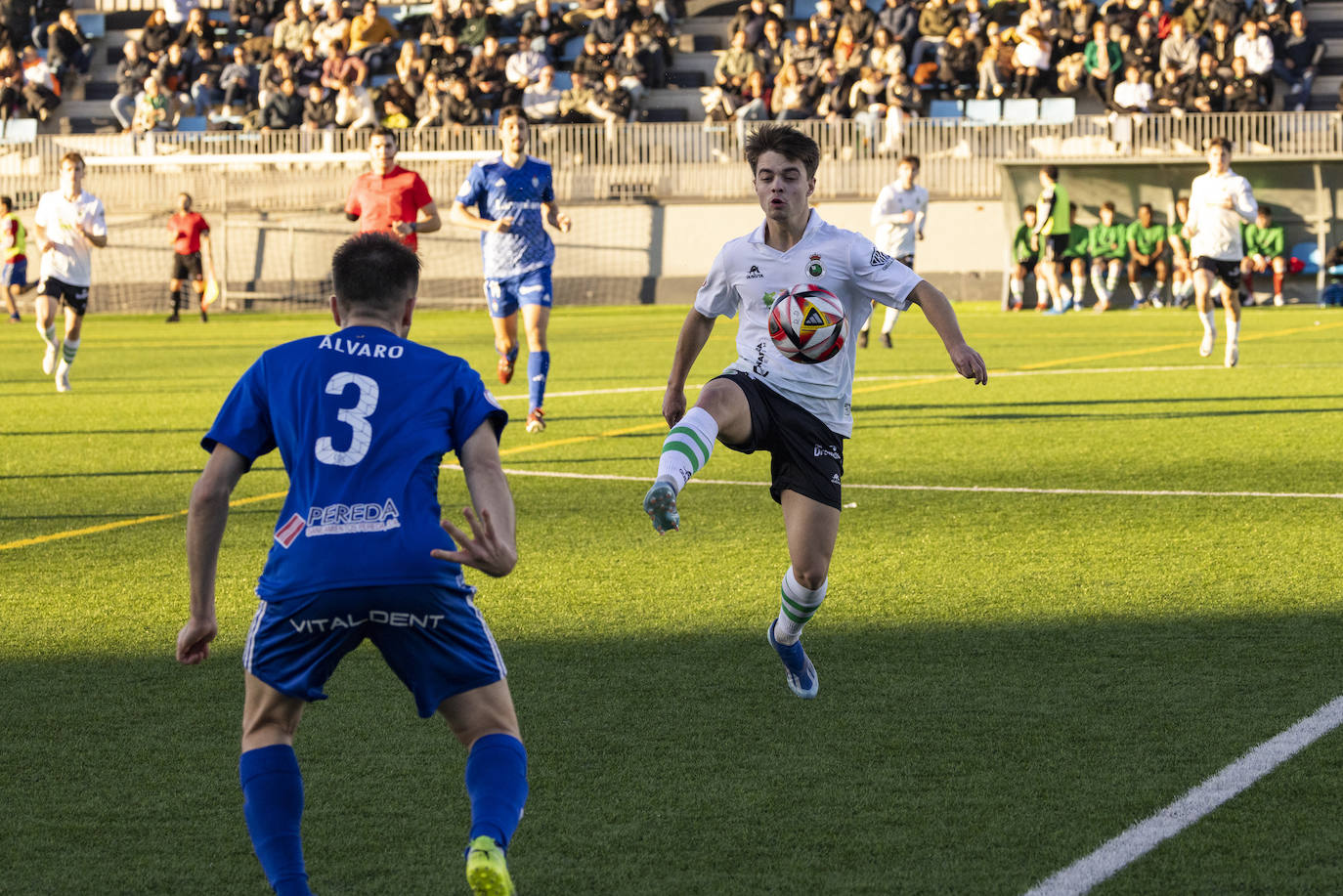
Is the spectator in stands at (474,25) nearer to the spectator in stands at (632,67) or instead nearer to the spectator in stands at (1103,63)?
the spectator in stands at (632,67)

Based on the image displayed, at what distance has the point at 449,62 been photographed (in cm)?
3625

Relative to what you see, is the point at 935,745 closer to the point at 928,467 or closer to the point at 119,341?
the point at 928,467

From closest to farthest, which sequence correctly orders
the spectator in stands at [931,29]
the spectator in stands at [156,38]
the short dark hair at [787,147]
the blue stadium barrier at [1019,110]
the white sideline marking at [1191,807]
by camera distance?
1. the white sideline marking at [1191,807]
2. the short dark hair at [787,147]
3. the blue stadium barrier at [1019,110]
4. the spectator in stands at [931,29]
5. the spectator in stands at [156,38]

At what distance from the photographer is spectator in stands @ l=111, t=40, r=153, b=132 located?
1467 inches

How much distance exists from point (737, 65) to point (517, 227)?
23.2m

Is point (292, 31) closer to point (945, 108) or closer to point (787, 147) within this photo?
point (945, 108)

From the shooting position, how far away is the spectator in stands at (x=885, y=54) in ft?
111

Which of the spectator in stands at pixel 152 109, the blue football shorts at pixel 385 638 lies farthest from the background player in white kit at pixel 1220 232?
the spectator in stands at pixel 152 109

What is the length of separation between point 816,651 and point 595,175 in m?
29.5

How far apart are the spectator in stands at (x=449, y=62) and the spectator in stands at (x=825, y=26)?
702 centimetres

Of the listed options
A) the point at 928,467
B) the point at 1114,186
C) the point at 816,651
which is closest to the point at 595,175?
the point at 1114,186

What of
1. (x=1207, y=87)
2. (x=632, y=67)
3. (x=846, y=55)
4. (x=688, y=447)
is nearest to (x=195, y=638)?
(x=688, y=447)

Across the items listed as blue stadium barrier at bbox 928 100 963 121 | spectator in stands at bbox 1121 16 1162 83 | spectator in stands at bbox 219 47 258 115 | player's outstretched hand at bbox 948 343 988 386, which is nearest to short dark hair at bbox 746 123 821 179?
player's outstretched hand at bbox 948 343 988 386

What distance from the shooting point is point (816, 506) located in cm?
557
